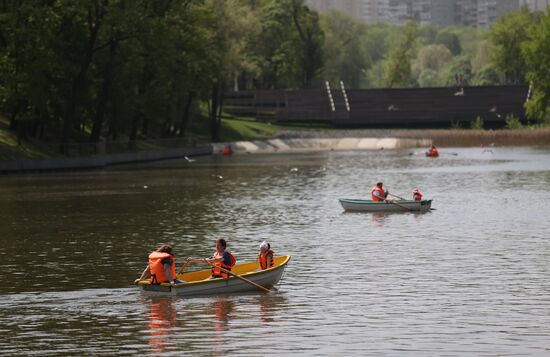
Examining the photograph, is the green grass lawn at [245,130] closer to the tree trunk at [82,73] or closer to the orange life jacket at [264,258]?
the tree trunk at [82,73]

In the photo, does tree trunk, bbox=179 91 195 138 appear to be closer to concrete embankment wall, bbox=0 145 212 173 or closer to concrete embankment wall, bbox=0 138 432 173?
concrete embankment wall, bbox=0 138 432 173

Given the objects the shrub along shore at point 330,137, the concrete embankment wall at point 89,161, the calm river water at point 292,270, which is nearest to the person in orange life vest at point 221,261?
the calm river water at point 292,270

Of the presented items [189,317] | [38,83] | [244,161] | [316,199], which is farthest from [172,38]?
[189,317]

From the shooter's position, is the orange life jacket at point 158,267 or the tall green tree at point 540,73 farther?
the tall green tree at point 540,73

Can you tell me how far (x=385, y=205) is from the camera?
69.3m

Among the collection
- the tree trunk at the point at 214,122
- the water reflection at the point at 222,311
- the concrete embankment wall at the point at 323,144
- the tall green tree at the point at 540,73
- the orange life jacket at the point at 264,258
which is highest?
the tall green tree at the point at 540,73

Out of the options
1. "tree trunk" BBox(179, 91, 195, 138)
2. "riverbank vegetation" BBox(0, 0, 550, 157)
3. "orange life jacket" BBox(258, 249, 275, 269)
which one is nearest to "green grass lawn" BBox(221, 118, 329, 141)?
"riverbank vegetation" BBox(0, 0, 550, 157)

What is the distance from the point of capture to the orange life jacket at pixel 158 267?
37.4 meters

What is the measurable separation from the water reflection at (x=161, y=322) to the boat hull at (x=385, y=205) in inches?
1272

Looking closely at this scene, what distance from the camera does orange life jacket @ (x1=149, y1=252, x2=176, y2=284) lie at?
3744cm

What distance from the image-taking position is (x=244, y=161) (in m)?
143

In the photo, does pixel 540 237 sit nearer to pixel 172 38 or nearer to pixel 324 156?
pixel 172 38

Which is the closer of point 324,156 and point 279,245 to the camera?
point 279,245

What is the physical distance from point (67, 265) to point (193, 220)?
18979mm
